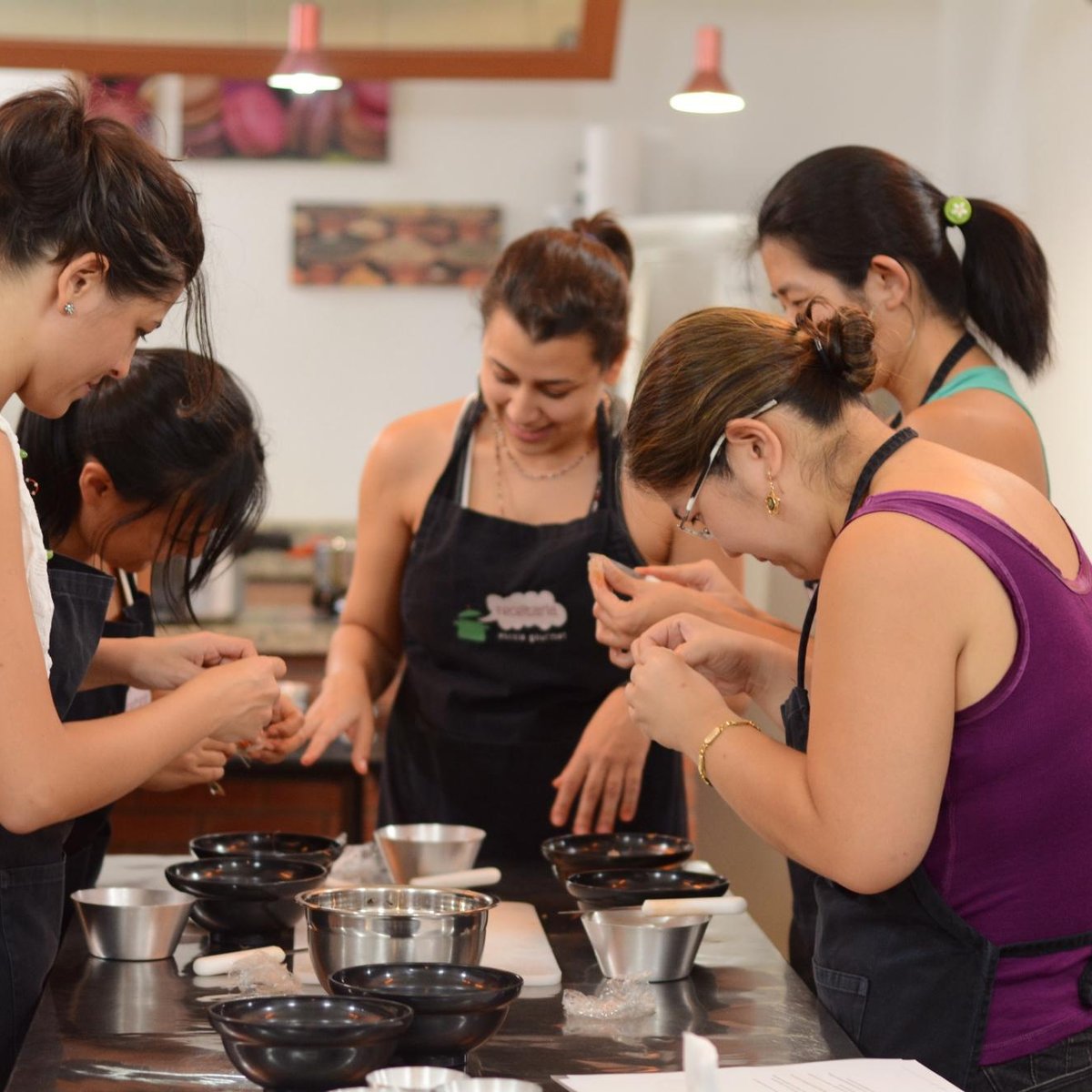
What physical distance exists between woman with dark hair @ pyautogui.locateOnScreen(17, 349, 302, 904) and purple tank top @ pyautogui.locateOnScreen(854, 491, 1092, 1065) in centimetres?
94

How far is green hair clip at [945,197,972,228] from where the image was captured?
207cm

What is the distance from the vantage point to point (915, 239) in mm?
2021

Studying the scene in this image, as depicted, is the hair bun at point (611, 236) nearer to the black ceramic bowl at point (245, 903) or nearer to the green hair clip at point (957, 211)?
the green hair clip at point (957, 211)

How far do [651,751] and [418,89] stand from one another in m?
3.27

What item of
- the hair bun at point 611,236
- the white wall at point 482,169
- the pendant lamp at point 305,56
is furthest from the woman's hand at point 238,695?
the white wall at point 482,169

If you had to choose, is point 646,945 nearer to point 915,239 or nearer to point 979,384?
point 979,384

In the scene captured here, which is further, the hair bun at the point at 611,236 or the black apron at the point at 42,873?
the hair bun at the point at 611,236

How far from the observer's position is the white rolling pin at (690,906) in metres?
1.59

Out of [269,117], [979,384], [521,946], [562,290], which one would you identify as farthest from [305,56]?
[521,946]

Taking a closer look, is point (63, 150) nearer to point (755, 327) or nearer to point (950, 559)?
point (755, 327)

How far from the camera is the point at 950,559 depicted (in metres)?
1.31

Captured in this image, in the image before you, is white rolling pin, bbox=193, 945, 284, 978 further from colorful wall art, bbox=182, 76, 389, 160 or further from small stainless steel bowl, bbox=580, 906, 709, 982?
colorful wall art, bbox=182, 76, 389, 160

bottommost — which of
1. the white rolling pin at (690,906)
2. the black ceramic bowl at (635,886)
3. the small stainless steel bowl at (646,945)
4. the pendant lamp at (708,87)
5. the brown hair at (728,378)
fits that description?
the black ceramic bowl at (635,886)

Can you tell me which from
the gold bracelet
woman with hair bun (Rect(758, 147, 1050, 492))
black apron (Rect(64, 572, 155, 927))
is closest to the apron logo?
black apron (Rect(64, 572, 155, 927))
